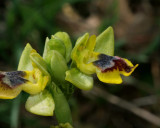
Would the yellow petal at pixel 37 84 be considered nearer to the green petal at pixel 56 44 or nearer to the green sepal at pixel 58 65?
the green sepal at pixel 58 65

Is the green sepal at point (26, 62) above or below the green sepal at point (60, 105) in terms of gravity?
above

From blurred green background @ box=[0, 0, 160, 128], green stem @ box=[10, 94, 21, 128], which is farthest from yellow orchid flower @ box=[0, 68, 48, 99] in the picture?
blurred green background @ box=[0, 0, 160, 128]

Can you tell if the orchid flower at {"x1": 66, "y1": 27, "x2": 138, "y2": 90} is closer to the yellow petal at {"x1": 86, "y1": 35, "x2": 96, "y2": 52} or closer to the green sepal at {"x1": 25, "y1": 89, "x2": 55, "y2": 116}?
the yellow petal at {"x1": 86, "y1": 35, "x2": 96, "y2": 52}

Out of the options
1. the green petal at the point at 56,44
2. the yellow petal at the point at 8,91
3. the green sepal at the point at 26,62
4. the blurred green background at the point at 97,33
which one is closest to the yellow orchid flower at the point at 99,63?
the green petal at the point at 56,44

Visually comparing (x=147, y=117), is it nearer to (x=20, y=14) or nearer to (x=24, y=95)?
(x=24, y=95)

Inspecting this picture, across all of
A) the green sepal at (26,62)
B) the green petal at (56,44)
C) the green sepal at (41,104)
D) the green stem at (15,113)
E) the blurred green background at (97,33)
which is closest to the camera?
the green sepal at (41,104)

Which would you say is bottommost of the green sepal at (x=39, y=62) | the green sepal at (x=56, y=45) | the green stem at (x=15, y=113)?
the green stem at (x=15, y=113)

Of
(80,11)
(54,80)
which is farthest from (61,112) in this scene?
(80,11)

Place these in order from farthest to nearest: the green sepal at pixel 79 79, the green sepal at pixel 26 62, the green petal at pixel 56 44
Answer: the green sepal at pixel 26 62
the green petal at pixel 56 44
the green sepal at pixel 79 79
